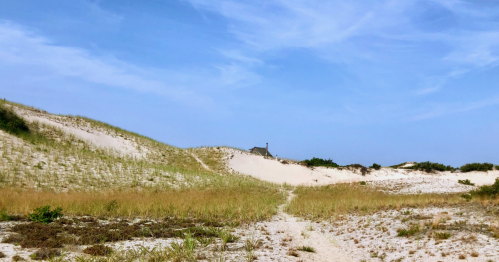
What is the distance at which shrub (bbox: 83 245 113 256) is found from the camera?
369 inches

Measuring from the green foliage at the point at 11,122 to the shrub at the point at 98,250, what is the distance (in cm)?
2986

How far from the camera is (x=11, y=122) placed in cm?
3541

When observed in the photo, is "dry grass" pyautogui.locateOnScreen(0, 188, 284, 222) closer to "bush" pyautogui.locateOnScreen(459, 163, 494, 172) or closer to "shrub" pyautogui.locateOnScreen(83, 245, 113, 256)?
"shrub" pyautogui.locateOnScreen(83, 245, 113, 256)

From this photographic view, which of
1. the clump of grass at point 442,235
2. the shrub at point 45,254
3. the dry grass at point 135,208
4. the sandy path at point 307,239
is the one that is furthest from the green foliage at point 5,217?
the clump of grass at point 442,235

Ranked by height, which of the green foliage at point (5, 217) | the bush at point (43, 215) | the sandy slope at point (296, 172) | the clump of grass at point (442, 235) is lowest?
the green foliage at point (5, 217)

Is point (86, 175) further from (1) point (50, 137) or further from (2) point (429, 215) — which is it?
(2) point (429, 215)

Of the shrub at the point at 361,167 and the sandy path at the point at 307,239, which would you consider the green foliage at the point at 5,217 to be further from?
the shrub at the point at 361,167

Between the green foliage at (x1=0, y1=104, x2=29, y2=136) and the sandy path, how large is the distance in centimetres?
2926

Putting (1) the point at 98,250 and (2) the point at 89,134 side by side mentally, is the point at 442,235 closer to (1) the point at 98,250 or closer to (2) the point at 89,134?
(1) the point at 98,250

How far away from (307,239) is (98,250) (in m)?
7.05

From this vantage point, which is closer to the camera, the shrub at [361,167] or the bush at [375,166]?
the shrub at [361,167]

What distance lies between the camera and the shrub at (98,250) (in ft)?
30.8

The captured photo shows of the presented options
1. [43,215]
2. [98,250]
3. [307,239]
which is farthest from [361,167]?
[98,250]

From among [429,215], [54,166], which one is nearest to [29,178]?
[54,166]
